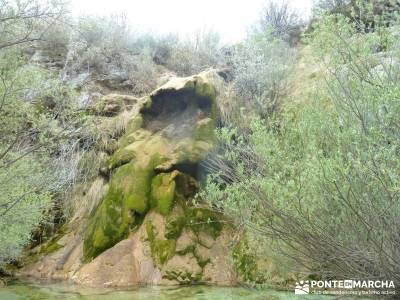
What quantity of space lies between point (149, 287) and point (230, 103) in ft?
16.5

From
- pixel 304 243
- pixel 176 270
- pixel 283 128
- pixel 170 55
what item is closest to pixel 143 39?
pixel 170 55

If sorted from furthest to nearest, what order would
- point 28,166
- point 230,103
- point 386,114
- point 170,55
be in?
point 170,55 < point 230,103 < point 28,166 < point 386,114

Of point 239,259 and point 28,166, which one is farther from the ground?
point 28,166

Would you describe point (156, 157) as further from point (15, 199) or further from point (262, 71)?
point (15, 199)

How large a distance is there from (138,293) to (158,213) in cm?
227

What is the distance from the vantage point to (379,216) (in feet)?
14.1

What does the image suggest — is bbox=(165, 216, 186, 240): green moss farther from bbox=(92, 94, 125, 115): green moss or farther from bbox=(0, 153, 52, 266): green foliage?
bbox=(92, 94, 125, 115): green moss

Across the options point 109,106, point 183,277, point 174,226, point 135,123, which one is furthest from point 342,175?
point 109,106

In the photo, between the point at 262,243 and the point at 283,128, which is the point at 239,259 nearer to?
the point at 262,243

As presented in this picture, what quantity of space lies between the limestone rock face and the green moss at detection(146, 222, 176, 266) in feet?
0.07

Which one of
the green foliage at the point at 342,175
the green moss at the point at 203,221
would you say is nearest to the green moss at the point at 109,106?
the green moss at the point at 203,221

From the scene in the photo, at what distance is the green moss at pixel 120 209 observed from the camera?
10398 millimetres

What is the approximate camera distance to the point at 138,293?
848 centimetres

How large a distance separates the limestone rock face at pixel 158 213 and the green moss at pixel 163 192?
0.02 m
